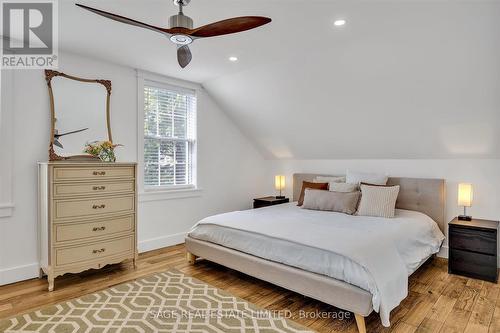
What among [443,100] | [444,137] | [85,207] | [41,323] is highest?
[443,100]

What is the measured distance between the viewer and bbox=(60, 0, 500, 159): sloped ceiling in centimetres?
246

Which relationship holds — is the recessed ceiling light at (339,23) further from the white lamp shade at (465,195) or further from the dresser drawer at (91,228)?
the dresser drawer at (91,228)

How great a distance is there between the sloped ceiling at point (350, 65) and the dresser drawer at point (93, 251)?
7.05 ft

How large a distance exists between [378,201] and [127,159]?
326 cm

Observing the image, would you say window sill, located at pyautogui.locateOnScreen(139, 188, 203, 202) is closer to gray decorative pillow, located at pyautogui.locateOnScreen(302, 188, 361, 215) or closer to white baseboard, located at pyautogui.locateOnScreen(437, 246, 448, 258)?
gray decorative pillow, located at pyautogui.locateOnScreen(302, 188, 361, 215)

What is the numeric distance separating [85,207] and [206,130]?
2.29 meters

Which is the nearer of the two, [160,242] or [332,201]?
[332,201]

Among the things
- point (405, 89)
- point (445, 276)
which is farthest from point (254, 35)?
point (445, 276)

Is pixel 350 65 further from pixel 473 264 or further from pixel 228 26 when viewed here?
pixel 473 264

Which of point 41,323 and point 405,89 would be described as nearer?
point 41,323

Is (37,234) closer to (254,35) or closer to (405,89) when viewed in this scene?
(254,35)

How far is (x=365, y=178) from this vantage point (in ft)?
13.7

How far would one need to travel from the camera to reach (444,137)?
11.9ft

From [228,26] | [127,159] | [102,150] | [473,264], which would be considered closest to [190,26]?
[228,26]
